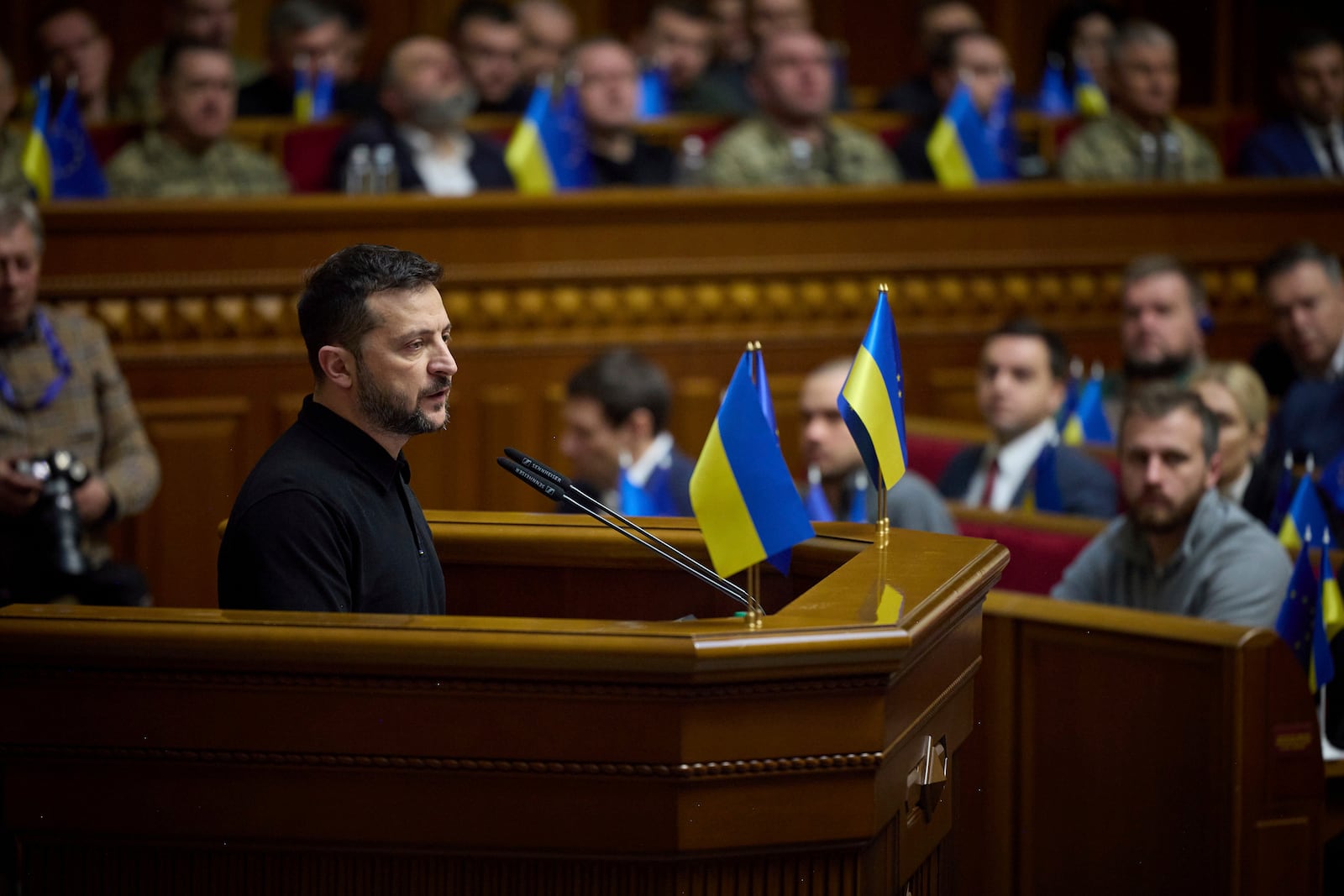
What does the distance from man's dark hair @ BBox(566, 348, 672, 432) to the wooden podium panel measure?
148 cm

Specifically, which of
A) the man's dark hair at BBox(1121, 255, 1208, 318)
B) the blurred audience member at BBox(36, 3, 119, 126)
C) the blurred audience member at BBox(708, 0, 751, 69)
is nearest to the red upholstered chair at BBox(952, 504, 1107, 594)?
the man's dark hair at BBox(1121, 255, 1208, 318)

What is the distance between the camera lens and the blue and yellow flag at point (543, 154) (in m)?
6.16

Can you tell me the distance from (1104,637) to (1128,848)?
1.25 ft

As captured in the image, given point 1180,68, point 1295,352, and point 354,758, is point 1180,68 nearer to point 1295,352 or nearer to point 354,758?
point 1295,352

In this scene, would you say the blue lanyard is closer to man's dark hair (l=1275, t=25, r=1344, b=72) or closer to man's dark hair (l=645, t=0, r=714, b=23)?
man's dark hair (l=645, t=0, r=714, b=23)

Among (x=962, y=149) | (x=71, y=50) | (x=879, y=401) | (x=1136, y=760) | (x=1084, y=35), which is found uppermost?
(x=1084, y=35)

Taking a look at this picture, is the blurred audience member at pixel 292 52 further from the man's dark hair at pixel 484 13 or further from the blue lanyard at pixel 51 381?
the blue lanyard at pixel 51 381

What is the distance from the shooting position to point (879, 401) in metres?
2.49

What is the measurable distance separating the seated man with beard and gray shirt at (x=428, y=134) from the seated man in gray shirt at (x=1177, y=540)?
3.14 m

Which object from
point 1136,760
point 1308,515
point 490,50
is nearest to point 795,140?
point 490,50

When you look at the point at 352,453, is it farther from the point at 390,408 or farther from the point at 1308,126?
the point at 1308,126

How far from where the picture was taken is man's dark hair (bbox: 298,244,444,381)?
7.38 ft

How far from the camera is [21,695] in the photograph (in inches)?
76.7

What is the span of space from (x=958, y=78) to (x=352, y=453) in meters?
5.52
